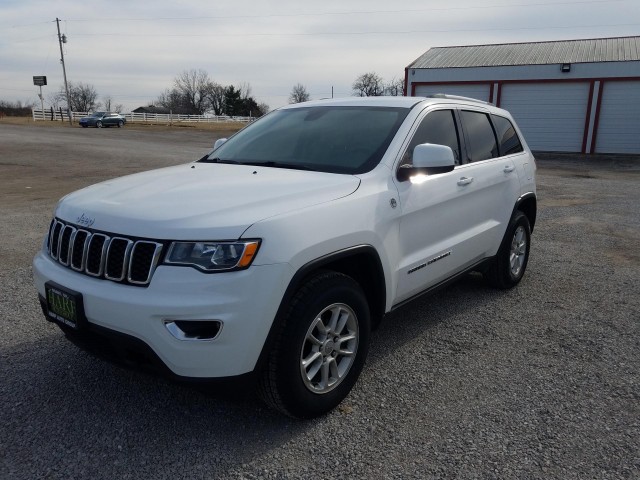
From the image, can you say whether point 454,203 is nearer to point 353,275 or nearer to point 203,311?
point 353,275

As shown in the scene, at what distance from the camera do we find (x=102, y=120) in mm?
45188

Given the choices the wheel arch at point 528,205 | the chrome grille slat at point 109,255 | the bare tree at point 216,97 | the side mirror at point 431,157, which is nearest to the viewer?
the chrome grille slat at point 109,255

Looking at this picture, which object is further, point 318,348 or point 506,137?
point 506,137

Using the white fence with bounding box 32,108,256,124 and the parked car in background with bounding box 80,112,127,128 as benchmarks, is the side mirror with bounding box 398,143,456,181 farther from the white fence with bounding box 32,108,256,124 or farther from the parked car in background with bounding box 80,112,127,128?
the white fence with bounding box 32,108,256,124

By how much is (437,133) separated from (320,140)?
0.90 meters

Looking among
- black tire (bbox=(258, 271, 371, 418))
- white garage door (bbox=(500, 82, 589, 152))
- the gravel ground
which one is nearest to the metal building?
white garage door (bbox=(500, 82, 589, 152))

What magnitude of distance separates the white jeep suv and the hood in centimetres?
1

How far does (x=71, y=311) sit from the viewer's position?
9.40ft

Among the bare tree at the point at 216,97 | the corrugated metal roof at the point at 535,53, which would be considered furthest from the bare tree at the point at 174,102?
the corrugated metal roof at the point at 535,53

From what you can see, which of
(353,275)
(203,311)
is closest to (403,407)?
(353,275)

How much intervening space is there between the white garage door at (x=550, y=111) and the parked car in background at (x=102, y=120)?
3203 centimetres

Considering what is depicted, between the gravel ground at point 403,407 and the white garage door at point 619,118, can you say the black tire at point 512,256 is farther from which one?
the white garage door at point 619,118

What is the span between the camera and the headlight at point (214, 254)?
8.55ft

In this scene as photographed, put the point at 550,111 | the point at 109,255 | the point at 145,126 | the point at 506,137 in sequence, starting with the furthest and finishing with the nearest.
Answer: the point at 145,126 → the point at 550,111 → the point at 506,137 → the point at 109,255
